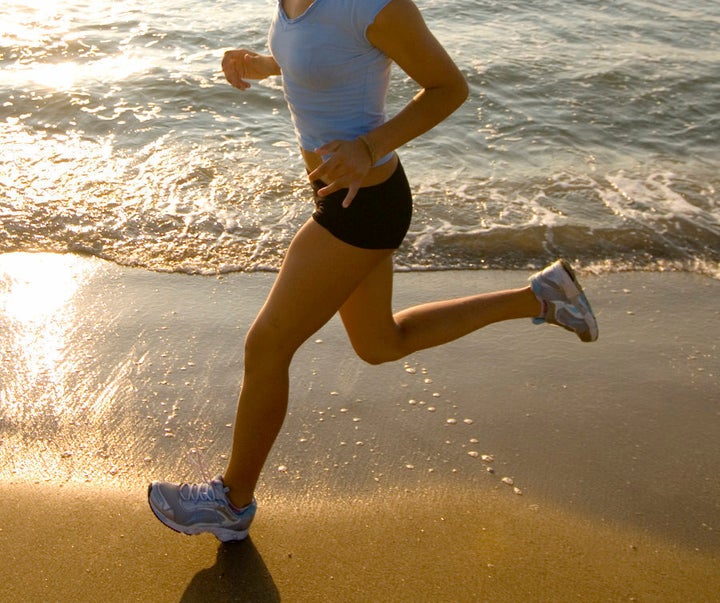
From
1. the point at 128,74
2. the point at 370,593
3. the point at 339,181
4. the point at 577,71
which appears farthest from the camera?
the point at 577,71

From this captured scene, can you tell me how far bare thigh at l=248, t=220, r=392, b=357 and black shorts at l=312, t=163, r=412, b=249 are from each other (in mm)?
25

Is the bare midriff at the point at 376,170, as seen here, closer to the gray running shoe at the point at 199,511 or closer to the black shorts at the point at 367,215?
the black shorts at the point at 367,215

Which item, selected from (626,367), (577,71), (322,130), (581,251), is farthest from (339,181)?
(577,71)

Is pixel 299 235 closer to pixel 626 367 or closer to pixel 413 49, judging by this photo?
pixel 413 49

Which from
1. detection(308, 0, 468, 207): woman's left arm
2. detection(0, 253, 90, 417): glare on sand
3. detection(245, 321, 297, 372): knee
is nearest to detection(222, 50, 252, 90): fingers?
detection(308, 0, 468, 207): woman's left arm

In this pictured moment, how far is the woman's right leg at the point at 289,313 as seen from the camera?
8.52 ft

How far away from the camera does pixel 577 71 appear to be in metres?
9.03

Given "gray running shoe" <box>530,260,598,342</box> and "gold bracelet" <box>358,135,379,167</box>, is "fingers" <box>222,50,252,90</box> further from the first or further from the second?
"gray running shoe" <box>530,260,598,342</box>

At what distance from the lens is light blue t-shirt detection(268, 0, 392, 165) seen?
2424mm

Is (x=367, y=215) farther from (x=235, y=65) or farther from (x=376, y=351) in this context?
(x=235, y=65)

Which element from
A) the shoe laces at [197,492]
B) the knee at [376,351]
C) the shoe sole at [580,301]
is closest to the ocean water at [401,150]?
the shoe sole at [580,301]

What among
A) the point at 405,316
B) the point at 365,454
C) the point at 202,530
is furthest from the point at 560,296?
the point at 202,530

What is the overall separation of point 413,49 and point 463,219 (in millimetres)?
3311

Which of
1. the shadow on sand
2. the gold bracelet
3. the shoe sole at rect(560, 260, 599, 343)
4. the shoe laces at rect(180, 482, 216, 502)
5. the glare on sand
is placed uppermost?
the gold bracelet
